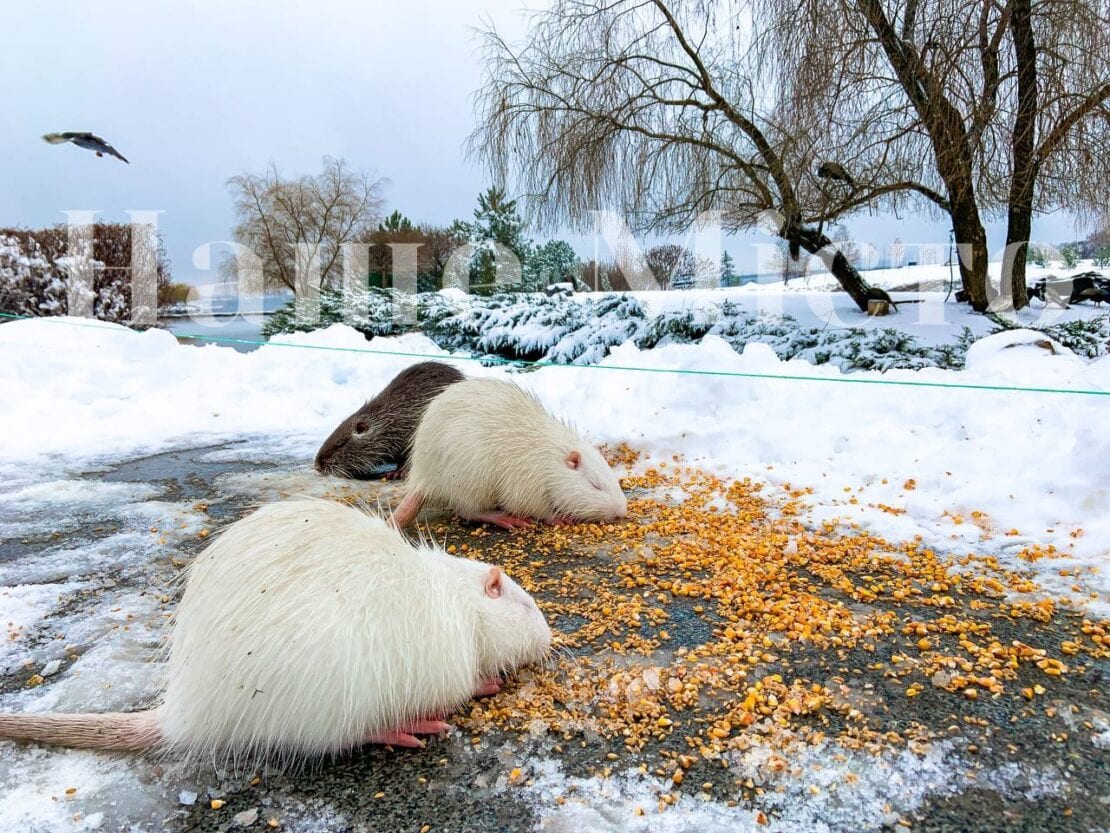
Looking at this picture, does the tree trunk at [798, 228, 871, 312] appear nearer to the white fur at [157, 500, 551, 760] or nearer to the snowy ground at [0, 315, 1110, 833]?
the snowy ground at [0, 315, 1110, 833]

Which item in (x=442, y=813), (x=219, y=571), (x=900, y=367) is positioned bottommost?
(x=442, y=813)

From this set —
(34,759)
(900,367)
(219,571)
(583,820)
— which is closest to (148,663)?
(34,759)

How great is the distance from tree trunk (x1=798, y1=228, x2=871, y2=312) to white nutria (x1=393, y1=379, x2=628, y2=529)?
6.03 metres

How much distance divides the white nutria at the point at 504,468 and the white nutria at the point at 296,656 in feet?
5.04

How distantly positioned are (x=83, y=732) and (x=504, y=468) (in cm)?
201

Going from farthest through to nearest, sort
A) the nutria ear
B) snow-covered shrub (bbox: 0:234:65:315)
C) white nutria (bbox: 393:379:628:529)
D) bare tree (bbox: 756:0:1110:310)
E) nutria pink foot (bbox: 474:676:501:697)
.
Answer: snow-covered shrub (bbox: 0:234:65:315) < bare tree (bbox: 756:0:1110:310) < white nutria (bbox: 393:379:628:529) < the nutria ear < nutria pink foot (bbox: 474:676:501:697)

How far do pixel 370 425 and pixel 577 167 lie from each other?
5.20 meters

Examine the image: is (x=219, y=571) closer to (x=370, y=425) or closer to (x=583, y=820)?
(x=583, y=820)

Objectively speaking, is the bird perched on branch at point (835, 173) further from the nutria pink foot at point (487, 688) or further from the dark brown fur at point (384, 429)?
the nutria pink foot at point (487, 688)

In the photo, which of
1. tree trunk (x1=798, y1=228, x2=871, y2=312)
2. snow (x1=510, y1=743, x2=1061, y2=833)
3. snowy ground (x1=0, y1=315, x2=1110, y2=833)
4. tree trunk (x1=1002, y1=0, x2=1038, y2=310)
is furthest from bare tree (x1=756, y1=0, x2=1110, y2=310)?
snow (x1=510, y1=743, x2=1061, y2=833)

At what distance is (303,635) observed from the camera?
5.15 ft

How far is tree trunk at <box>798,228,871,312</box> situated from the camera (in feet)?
27.2

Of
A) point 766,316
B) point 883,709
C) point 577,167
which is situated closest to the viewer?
point 883,709

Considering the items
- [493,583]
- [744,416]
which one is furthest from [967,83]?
[493,583]
